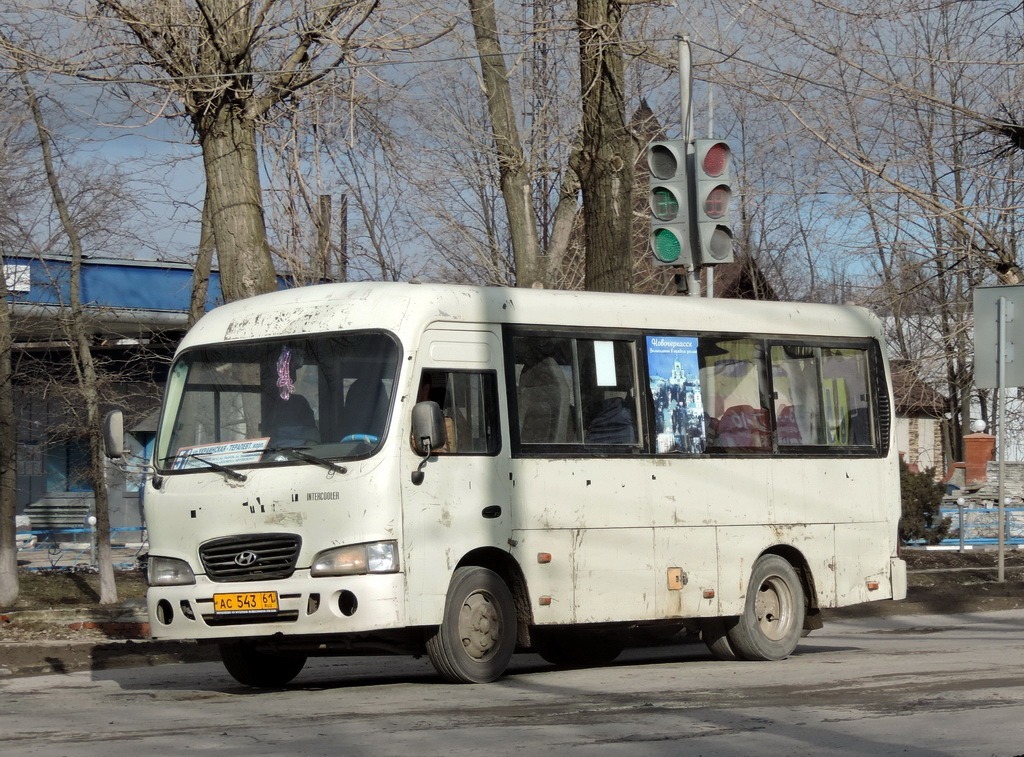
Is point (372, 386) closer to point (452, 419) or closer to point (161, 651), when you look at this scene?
point (452, 419)

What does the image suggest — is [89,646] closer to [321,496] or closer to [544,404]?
[321,496]

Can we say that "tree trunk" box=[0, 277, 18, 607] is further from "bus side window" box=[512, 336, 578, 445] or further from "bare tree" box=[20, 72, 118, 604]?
"bus side window" box=[512, 336, 578, 445]

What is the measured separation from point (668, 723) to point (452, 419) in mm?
3158

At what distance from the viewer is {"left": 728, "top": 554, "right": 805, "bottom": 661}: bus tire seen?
1257cm

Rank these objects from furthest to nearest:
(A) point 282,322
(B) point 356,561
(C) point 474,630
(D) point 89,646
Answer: (D) point 89,646 → (A) point 282,322 → (C) point 474,630 → (B) point 356,561

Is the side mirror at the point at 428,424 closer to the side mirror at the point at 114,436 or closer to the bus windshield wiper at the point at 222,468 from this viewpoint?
the bus windshield wiper at the point at 222,468

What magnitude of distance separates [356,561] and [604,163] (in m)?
6.91

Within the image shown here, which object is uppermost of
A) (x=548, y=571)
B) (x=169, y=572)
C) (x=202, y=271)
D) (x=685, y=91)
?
(x=685, y=91)

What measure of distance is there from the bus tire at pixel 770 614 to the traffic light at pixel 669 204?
2709 millimetres

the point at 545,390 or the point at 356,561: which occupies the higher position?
the point at 545,390

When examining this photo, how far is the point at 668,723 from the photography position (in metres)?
8.14

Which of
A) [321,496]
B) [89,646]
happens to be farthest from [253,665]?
[89,646]

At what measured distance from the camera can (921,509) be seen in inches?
1017

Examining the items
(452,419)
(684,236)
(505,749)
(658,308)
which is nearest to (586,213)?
(684,236)
